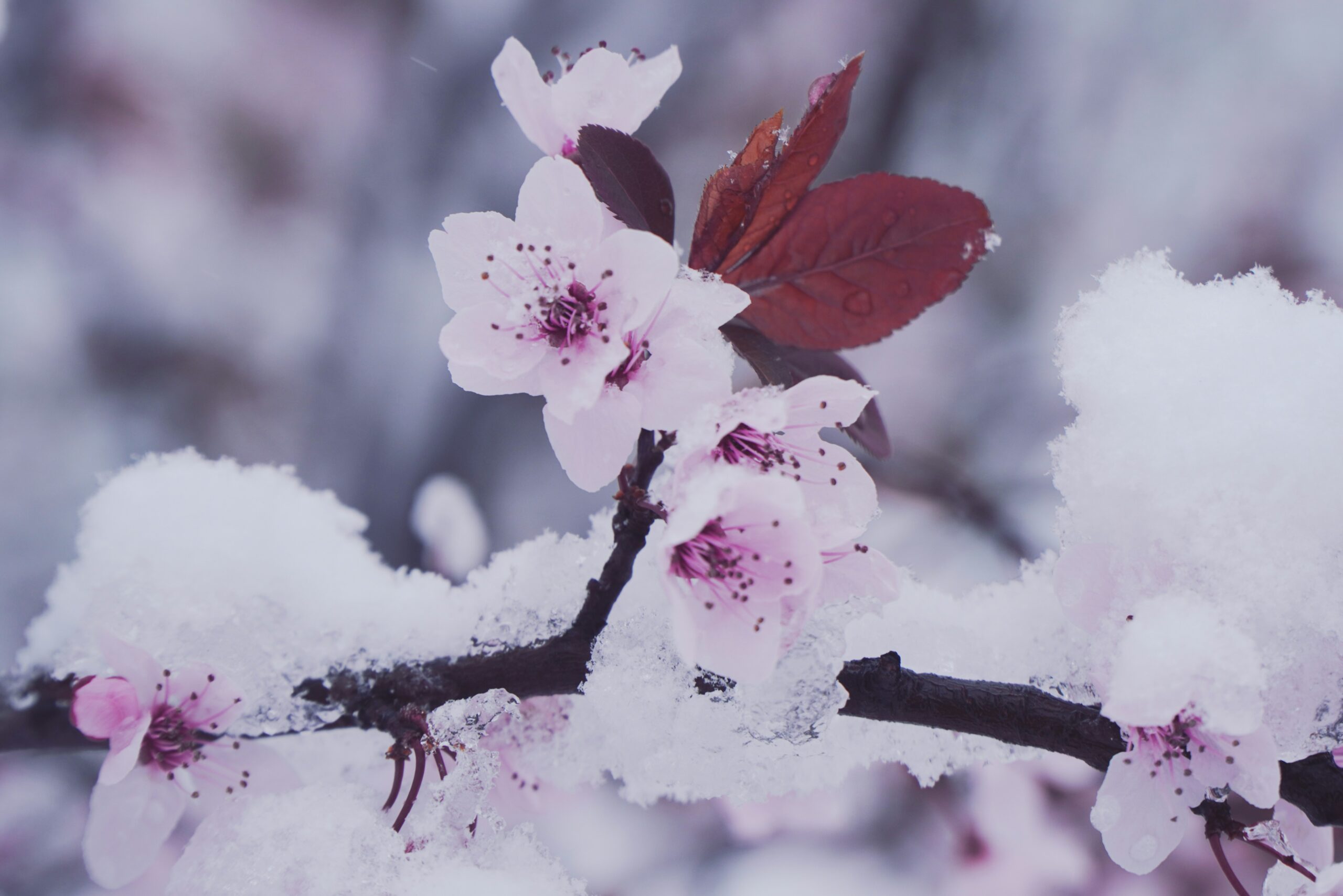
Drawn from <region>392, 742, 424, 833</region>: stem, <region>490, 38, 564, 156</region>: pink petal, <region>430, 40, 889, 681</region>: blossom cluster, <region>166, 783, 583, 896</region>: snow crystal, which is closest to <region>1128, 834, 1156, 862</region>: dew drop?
<region>430, 40, 889, 681</region>: blossom cluster

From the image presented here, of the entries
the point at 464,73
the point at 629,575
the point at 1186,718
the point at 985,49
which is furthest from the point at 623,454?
the point at 985,49

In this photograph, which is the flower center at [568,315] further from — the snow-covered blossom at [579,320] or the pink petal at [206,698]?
the pink petal at [206,698]

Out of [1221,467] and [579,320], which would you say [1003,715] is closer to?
[1221,467]

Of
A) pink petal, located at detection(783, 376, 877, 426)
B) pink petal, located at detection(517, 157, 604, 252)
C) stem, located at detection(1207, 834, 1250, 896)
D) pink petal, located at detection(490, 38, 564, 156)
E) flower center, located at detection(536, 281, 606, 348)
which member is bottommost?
stem, located at detection(1207, 834, 1250, 896)

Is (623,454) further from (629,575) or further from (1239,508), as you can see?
(1239,508)

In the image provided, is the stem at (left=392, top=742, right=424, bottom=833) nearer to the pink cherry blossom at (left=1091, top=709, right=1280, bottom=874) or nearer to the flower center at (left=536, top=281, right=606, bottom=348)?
the flower center at (left=536, top=281, right=606, bottom=348)

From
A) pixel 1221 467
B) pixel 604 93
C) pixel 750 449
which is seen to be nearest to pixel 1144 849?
pixel 1221 467
